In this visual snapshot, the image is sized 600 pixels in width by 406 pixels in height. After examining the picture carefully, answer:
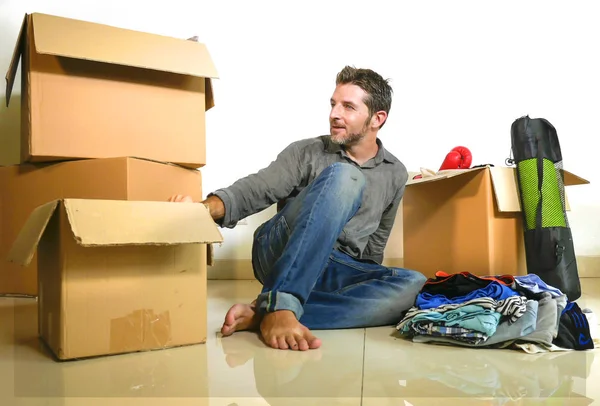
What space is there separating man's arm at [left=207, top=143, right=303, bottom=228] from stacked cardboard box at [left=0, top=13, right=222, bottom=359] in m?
0.18

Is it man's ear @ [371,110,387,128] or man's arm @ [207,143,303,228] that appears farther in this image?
man's ear @ [371,110,387,128]

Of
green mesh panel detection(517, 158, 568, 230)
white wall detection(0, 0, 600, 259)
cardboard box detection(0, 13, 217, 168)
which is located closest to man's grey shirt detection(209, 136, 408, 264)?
cardboard box detection(0, 13, 217, 168)

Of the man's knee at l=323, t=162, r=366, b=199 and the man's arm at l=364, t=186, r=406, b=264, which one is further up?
the man's knee at l=323, t=162, r=366, b=199

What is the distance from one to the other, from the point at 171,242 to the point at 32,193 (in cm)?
93

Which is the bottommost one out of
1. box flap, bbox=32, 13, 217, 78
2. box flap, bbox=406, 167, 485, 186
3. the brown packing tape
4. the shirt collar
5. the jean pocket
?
the brown packing tape

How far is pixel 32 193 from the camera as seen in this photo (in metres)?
1.72

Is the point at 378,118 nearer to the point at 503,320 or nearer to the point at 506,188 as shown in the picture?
the point at 506,188

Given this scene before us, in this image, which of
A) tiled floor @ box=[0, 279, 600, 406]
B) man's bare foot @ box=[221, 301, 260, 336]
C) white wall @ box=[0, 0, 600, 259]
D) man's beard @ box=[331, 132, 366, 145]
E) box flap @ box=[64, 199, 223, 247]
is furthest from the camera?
white wall @ box=[0, 0, 600, 259]

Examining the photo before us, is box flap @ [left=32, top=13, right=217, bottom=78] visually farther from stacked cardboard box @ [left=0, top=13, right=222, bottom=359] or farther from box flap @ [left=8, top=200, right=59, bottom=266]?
box flap @ [left=8, top=200, right=59, bottom=266]

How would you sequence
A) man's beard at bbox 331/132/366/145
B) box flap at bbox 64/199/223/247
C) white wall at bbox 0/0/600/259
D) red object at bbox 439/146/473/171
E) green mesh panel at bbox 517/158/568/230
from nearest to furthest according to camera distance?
1. box flap at bbox 64/199/223/247
2. man's beard at bbox 331/132/366/145
3. green mesh panel at bbox 517/158/568/230
4. red object at bbox 439/146/473/171
5. white wall at bbox 0/0/600/259

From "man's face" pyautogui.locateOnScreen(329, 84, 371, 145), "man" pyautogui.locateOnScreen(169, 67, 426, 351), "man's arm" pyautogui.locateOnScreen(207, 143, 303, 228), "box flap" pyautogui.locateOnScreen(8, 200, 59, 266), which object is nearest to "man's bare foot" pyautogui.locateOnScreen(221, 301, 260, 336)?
"man" pyautogui.locateOnScreen(169, 67, 426, 351)

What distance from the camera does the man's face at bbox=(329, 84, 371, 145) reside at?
1549 millimetres

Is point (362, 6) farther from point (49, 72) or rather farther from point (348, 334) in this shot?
point (348, 334)

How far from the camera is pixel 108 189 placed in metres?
1.44
